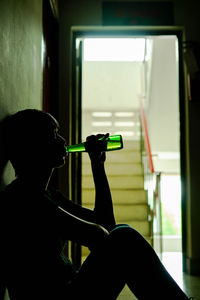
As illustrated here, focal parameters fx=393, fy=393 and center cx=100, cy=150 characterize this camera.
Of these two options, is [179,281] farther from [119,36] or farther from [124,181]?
[124,181]

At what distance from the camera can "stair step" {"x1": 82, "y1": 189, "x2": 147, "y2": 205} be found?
541 cm

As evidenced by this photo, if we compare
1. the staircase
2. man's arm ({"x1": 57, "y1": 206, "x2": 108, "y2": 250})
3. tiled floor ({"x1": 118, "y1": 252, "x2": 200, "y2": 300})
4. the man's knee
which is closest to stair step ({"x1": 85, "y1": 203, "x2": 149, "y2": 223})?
the staircase

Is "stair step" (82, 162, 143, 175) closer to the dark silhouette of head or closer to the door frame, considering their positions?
the door frame

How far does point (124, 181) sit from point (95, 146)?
13.6 feet

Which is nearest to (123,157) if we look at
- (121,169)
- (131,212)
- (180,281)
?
(121,169)

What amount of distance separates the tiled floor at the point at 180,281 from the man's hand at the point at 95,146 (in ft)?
4.33

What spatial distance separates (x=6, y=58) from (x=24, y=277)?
752mm

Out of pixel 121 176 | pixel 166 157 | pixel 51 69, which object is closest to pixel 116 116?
pixel 166 157

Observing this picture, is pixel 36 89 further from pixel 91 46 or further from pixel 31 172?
pixel 91 46

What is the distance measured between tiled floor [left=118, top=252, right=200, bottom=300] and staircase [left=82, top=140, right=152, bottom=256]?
0.56 meters

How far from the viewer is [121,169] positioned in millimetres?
6016

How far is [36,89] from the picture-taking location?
2125mm

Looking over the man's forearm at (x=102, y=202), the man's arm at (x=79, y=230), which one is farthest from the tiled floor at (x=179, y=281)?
the man's arm at (x=79, y=230)

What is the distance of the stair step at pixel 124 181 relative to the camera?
18.7 ft
